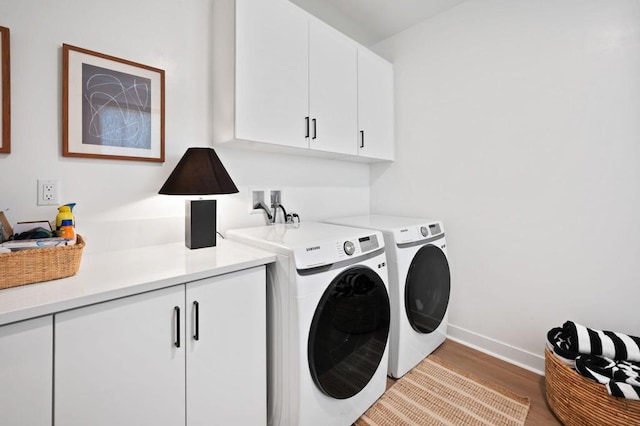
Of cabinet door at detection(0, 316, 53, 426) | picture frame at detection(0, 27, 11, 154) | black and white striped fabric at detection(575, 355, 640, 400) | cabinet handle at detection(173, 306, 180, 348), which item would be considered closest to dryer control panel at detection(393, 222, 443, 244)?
black and white striped fabric at detection(575, 355, 640, 400)

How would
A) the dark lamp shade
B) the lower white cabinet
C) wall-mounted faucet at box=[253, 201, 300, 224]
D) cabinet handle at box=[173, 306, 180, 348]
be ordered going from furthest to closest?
wall-mounted faucet at box=[253, 201, 300, 224]
the dark lamp shade
cabinet handle at box=[173, 306, 180, 348]
the lower white cabinet

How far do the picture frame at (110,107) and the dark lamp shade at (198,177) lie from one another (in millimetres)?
223

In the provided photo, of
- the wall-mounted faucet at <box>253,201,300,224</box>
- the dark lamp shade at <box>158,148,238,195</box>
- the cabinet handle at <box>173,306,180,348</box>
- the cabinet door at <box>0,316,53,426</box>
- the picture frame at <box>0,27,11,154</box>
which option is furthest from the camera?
the wall-mounted faucet at <box>253,201,300,224</box>

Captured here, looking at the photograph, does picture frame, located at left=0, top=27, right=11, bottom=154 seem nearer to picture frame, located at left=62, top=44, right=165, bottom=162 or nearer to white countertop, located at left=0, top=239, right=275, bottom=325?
picture frame, located at left=62, top=44, right=165, bottom=162

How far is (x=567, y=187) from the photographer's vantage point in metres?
1.71

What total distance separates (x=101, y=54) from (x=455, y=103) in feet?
7.43

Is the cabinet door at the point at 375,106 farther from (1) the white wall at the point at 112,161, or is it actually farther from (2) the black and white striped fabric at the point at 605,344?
(2) the black and white striped fabric at the point at 605,344

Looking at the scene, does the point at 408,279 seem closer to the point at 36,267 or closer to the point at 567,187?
the point at 567,187

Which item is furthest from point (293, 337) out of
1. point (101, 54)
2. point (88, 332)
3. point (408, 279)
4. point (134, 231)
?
point (101, 54)

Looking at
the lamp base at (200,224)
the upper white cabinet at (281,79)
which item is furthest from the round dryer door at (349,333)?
the upper white cabinet at (281,79)

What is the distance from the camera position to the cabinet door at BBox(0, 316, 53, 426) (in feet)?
2.35

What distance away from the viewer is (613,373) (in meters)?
1.25

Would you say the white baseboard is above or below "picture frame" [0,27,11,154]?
below

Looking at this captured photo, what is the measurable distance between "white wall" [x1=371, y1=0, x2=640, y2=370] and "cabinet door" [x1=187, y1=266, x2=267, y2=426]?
5.58 feet
